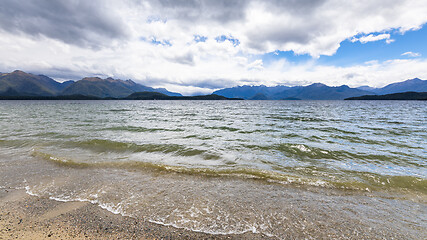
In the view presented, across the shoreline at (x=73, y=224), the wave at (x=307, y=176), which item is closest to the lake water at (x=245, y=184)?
the wave at (x=307, y=176)

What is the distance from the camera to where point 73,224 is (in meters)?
5.12

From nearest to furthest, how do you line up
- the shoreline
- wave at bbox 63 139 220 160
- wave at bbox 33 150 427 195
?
the shoreline
wave at bbox 33 150 427 195
wave at bbox 63 139 220 160

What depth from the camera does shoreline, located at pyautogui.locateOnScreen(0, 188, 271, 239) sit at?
4.64 metres

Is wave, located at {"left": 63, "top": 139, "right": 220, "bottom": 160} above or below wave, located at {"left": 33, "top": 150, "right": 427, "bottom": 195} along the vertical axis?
below

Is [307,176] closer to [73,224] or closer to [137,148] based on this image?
[73,224]

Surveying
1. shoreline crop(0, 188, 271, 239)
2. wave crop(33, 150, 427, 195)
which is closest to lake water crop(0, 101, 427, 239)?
wave crop(33, 150, 427, 195)

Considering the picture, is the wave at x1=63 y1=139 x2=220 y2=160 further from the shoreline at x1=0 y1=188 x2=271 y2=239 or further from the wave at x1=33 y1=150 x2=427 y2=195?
the shoreline at x1=0 y1=188 x2=271 y2=239

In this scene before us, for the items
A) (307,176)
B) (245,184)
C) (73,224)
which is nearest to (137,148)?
(73,224)

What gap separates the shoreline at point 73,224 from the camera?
4.64 metres

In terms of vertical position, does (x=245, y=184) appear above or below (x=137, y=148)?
above

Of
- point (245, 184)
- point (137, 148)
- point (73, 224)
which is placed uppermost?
point (73, 224)

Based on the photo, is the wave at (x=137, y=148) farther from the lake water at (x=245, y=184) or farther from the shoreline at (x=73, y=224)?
the shoreline at (x=73, y=224)

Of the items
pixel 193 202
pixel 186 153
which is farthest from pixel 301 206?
pixel 186 153

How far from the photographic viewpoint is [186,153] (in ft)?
41.1
